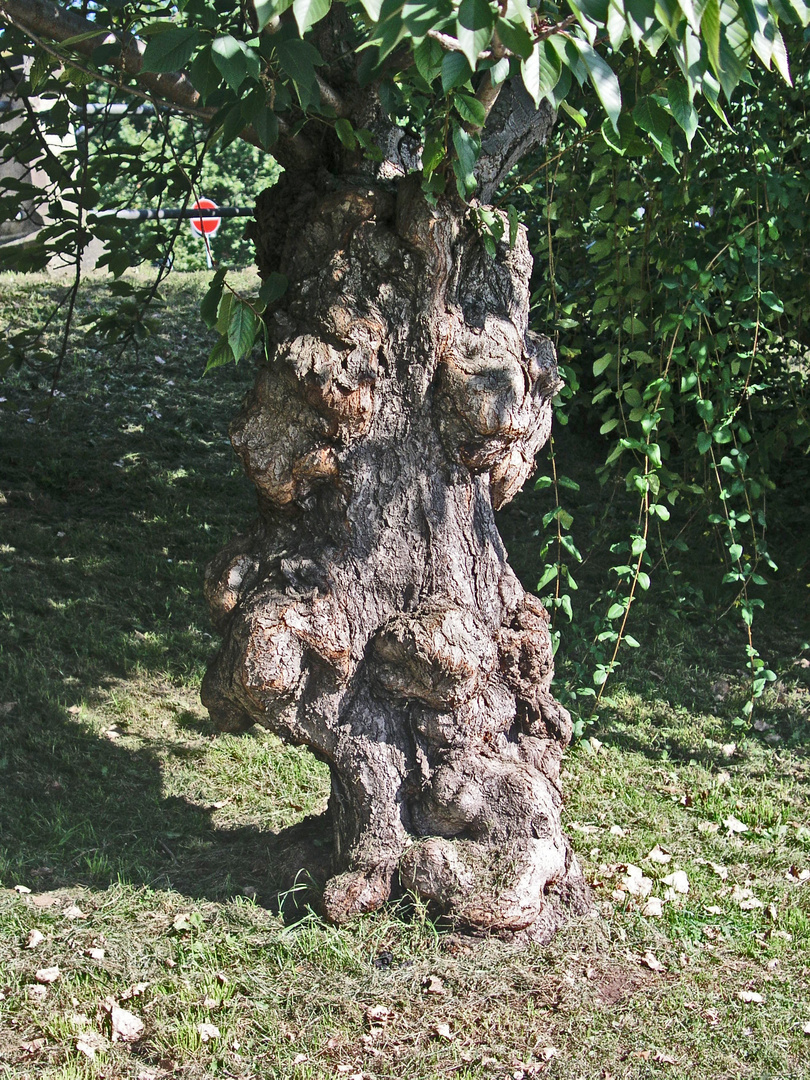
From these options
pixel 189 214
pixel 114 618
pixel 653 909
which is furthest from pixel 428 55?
pixel 189 214

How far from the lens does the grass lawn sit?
2734 mm

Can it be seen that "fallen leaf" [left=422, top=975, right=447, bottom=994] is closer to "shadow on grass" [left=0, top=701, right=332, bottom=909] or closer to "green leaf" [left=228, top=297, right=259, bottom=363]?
"shadow on grass" [left=0, top=701, right=332, bottom=909]

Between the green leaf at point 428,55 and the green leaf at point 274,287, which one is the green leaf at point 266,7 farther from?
the green leaf at point 274,287

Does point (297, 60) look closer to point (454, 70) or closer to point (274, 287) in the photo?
point (454, 70)

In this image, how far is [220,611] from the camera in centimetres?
324

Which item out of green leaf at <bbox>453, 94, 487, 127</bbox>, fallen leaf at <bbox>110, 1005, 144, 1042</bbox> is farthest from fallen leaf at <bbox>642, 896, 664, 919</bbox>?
green leaf at <bbox>453, 94, 487, 127</bbox>

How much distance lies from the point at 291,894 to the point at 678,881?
135 cm

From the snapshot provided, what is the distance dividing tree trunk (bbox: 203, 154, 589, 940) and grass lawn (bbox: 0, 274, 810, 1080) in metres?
0.25

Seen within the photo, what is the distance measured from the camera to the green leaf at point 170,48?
2.15 meters

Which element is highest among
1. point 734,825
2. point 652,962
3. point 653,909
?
point 734,825

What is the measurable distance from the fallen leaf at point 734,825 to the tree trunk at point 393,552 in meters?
0.96

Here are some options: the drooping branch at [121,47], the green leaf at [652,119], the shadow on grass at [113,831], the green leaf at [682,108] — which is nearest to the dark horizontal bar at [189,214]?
the drooping branch at [121,47]

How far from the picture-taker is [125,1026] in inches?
107

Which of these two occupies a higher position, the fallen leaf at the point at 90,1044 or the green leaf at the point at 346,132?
the green leaf at the point at 346,132
